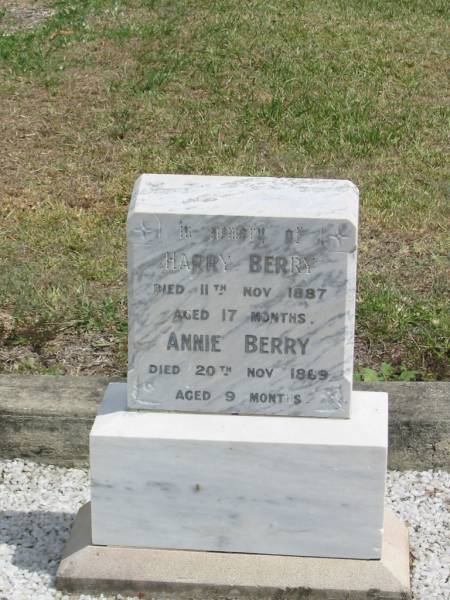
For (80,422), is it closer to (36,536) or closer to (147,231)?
(36,536)

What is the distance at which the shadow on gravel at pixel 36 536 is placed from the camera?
427 centimetres

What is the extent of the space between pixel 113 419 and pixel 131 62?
604 cm

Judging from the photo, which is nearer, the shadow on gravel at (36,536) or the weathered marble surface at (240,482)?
the weathered marble surface at (240,482)

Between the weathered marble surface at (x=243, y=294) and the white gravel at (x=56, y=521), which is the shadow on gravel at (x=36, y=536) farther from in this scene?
the weathered marble surface at (x=243, y=294)

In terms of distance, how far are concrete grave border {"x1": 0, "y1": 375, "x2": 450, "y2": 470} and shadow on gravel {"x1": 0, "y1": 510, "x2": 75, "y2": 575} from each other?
0.41 meters

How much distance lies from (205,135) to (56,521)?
4429mm

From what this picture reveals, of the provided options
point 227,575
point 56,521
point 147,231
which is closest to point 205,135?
point 56,521

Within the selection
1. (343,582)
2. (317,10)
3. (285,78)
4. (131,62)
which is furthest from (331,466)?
(317,10)

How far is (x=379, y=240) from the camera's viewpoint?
6895mm

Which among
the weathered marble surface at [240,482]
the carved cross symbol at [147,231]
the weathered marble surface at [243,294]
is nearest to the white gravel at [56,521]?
the weathered marble surface at [240,482]

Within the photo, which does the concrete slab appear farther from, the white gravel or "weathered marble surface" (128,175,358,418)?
"weathered marble surface" (128,175,358,418)

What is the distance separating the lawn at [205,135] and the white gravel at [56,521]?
75 cm

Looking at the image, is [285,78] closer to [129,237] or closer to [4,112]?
[4,112]

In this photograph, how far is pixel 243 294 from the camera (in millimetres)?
3910
